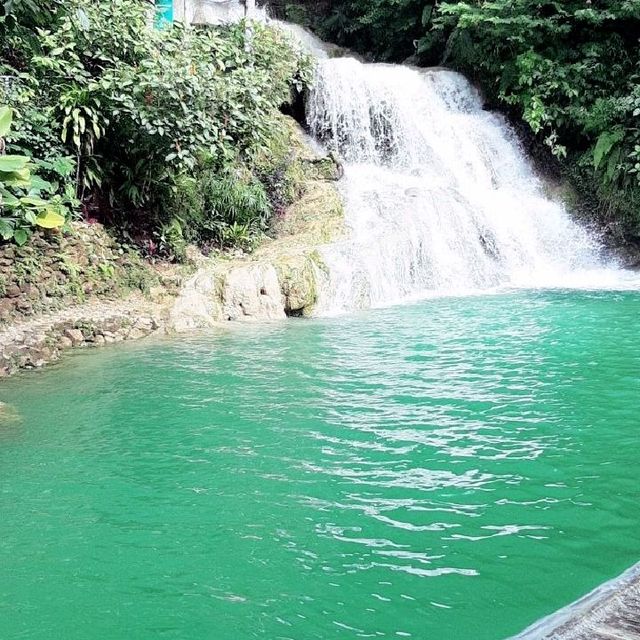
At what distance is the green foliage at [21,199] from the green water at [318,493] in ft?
4.97

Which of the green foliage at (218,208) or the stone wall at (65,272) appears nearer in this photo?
the stone wall at (65,272)

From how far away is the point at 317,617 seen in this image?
2756mm

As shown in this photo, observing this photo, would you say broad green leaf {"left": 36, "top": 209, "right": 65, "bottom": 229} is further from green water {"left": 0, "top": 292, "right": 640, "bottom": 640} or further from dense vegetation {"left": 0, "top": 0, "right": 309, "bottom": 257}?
green water {"left": 0, "top": 292, "right": 640, "bottom": 640}

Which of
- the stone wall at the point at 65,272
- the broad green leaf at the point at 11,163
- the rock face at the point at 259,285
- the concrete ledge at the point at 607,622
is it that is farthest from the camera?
the rock face at the point at 259,285

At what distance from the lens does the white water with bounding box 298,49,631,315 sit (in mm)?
11928

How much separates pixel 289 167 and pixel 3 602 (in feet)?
37.1

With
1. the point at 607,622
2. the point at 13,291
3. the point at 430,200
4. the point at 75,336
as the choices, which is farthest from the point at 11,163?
the point at 430,200

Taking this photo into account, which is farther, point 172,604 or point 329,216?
point 329,216

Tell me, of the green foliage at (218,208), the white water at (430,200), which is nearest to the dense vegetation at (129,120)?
the green foliage at (218,208)

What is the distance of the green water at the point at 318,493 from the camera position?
284 centimetres

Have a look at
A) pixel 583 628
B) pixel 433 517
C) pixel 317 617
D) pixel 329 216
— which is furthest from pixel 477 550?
pixel 329 216

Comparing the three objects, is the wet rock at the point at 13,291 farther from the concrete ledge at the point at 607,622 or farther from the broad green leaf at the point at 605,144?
the broad green leaf at the point at 605,144

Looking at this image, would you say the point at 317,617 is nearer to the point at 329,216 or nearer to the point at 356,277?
the point at 356,277

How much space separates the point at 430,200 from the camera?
13.1 metres
